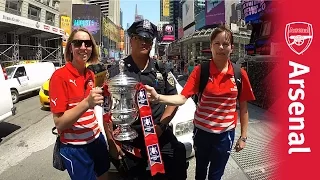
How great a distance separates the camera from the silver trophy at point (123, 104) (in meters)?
1.88

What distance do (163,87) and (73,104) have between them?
2.29ft

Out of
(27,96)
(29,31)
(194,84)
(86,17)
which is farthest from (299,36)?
(86,17)

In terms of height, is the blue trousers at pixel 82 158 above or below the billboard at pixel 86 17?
below

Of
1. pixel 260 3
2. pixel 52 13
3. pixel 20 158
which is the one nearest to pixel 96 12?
pixel 52 13

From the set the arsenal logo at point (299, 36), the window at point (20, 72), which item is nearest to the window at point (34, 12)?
the window at point (20, 72)

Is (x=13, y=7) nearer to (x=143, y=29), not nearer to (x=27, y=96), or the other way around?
(x=27, y=96)

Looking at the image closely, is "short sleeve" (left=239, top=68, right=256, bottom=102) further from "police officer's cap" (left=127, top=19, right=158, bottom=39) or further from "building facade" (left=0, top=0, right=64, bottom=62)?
"building facade" (left=0, top=0, right=64, bottom=62)

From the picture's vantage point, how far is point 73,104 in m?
1.93

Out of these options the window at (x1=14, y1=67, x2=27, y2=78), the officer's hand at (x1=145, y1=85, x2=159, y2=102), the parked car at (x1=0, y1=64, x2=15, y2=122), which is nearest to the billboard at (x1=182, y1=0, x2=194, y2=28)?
the window at (x1=14, y1=67, x2=27, y2=78)

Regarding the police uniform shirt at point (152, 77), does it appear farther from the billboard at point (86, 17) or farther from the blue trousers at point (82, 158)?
the billboard at point (86, 17)

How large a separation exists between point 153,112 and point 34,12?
151 feet

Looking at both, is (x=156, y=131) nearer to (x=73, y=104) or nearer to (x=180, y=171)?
(x=180, y=171)

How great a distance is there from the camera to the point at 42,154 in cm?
505

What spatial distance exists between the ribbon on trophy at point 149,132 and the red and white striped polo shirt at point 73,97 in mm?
421
